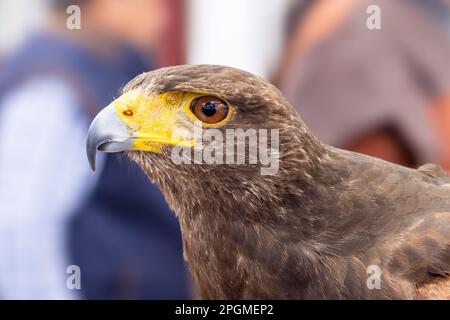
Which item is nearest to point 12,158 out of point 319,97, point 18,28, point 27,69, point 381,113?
point 27,69

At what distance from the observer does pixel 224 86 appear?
1828mm

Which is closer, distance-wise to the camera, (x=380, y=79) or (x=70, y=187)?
(x=380, y=79)

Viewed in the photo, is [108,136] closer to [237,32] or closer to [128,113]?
[128,113]

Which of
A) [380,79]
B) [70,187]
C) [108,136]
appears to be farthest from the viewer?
[70,187]

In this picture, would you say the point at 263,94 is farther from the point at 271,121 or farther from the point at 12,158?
the point at 12,158

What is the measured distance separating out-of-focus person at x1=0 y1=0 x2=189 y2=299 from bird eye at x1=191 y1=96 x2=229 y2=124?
60.9 inches

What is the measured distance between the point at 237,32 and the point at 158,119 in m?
1.75

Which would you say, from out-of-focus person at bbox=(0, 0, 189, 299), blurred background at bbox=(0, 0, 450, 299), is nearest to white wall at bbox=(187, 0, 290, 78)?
blurred background at bbox=(0, 0, 450, 299)

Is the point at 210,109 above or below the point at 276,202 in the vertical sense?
above

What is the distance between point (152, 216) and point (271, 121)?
1.95m

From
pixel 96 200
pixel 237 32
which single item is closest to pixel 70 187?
pixel 96 200

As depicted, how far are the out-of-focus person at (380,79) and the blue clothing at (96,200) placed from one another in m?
1.01

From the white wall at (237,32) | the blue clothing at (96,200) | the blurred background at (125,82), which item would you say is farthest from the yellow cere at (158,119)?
the blue clothing at (96,200)

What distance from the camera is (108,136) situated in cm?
187
